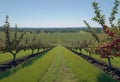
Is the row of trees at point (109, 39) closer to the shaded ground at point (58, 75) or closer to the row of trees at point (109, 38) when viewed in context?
the row of trees at point (109, 38)

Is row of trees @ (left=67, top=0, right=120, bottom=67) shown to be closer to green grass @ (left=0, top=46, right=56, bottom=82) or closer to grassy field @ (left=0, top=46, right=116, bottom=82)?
grassy field @ (left=0, top=46, right=116, bottom=82)

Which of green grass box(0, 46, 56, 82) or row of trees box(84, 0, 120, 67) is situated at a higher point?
row of trees box(84, 0, 120, 67)

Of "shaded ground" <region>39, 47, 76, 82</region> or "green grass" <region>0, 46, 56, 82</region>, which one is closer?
"green grass" <region>0, 46, 56, 82</region>

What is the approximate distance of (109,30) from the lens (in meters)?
18.7

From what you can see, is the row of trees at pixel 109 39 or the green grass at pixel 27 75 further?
the green grass at pixel 27 75

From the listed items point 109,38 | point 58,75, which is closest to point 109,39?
point 109,38

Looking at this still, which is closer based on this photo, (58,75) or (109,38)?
(109,38)

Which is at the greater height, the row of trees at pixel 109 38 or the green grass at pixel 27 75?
the row of trees at pixel 109 38

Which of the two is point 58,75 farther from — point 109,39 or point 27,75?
point 109,39

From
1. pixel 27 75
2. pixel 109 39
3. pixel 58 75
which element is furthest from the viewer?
pixel 58 75

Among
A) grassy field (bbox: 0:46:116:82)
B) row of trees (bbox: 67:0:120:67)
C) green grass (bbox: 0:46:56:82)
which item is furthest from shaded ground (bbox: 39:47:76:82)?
row of trees (bbox: 67:0:120:67)

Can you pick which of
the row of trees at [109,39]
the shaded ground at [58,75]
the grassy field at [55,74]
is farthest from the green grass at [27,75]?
the row of trees at [109,39]

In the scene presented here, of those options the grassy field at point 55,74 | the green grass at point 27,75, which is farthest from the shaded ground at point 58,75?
the green grass at point 27,75

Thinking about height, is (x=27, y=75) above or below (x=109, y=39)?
below
